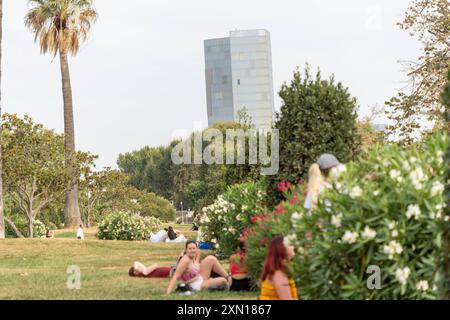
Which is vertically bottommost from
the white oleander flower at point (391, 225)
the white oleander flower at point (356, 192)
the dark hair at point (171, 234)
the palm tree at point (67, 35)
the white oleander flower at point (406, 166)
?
the dark hair at point (171, 234)

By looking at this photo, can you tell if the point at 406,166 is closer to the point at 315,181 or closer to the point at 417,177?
the point at 417,177

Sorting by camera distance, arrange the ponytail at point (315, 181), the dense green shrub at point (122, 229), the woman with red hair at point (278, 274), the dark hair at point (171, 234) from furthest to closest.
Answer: the dense green shrub at point (122, 229) < the dark hair at point (171, 234) < the ponytail at point (315, 181) < the woman with red hair at point (278, 274)

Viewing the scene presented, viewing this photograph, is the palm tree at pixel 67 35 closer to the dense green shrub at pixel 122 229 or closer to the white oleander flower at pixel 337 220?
the dense green shrub at pixel 122 229

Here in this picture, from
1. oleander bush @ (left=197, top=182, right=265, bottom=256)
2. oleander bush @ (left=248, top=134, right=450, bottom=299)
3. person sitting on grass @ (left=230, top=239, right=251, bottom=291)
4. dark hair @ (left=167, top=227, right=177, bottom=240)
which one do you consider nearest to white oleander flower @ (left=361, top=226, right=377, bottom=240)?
oleander bush @ (left=248, top=134, right=450, bottom=299)

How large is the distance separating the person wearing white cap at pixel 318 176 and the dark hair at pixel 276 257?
0.69m

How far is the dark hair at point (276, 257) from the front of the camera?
9.07 meters

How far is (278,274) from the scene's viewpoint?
9094 mm

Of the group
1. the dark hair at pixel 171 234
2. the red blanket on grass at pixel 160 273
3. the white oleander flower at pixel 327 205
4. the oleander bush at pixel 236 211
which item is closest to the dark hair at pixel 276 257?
the white oleander flower at pixel 327 205

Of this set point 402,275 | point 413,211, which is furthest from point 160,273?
point 413,211

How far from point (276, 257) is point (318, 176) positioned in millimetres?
1589

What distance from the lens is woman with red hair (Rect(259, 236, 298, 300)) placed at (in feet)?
29.6

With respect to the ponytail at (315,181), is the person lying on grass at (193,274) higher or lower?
lower

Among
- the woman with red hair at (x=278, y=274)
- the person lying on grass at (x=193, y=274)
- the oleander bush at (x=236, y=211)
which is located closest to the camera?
the woman with red hair at (x=278, y=274)

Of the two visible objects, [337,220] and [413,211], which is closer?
[413,211]
